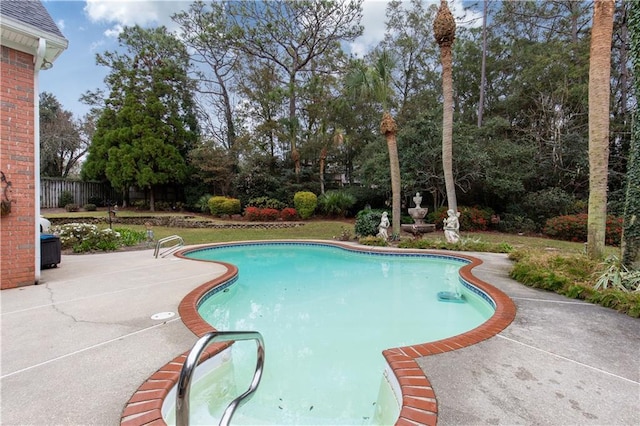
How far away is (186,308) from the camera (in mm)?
3883

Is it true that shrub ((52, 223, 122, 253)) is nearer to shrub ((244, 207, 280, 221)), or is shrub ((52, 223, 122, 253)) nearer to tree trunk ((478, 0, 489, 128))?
shrub ((244, 207, 280, 221))

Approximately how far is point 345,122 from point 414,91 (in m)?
5.60

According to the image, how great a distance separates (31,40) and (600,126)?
9.66m

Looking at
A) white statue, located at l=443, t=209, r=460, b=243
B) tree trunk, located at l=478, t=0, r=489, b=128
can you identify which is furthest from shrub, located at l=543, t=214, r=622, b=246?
tree trunk, located at l=478, t=0, r=489, b=128

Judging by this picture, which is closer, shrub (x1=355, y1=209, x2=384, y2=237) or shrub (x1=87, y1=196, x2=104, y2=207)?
shrub (x1=355, y1=209, x2=384, y2=237)

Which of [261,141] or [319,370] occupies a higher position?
[261,141]

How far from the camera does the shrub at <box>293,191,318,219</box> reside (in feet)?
58.6

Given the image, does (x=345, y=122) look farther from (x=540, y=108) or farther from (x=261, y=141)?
(x=540, y=108)

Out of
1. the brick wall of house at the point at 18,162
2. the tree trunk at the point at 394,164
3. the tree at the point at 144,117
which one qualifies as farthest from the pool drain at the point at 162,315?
the tree at the point at 144,117

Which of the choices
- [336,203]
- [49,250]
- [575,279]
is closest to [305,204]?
[336,203]

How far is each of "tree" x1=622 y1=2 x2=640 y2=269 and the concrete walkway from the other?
1.33m

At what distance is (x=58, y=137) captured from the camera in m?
23.8

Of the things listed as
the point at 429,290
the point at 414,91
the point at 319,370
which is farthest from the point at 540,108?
the point at 319,370

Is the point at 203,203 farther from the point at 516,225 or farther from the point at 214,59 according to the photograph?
the point at 516,225
